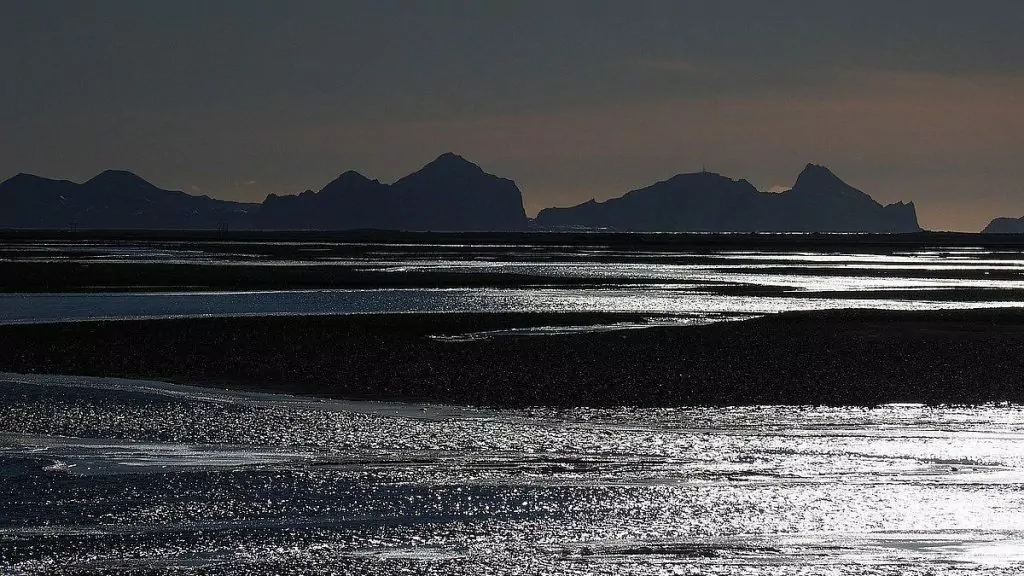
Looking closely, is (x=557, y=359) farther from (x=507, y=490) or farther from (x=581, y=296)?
(x=581, y=296)

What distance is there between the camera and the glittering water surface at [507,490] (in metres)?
10.6

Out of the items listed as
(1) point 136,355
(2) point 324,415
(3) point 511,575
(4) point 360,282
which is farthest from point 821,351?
(4) point 360,282

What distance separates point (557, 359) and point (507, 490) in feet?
41.7

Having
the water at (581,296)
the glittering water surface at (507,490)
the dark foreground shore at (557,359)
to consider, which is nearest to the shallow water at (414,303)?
the water at (581,296)

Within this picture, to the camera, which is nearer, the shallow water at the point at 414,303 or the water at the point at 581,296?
the shallow water at the point at 414,303

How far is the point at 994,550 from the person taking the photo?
10836mm

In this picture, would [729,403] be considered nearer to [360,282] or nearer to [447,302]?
[447,302]

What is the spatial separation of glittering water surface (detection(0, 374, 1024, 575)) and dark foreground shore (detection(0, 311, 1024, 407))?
2207 mm

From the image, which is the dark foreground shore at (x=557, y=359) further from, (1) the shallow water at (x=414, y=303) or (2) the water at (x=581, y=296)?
(2) the water at (x=581, y=296)

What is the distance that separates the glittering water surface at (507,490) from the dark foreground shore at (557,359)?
7.24 feet

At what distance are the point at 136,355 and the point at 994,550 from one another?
20.4 metres

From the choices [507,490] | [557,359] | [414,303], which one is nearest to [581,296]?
[414,303]

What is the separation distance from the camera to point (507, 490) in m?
13.1

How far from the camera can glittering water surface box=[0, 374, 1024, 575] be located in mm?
10641
